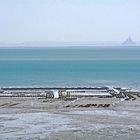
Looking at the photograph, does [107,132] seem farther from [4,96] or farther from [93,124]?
[4,96]

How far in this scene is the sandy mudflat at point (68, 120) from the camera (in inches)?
938

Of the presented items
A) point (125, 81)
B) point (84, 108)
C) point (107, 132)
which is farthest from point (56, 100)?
point (125, 81)

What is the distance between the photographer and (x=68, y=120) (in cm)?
2859

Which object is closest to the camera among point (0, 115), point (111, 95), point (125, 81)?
point (0, 115)

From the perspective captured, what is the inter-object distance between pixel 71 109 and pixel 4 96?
11.6 metres

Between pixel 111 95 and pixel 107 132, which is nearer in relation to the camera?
pixel 107 132

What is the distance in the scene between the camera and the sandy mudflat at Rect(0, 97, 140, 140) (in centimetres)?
2381

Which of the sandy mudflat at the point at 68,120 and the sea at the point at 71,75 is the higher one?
the sea at the point at 71,75

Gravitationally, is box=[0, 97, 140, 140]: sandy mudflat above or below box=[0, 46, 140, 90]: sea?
below

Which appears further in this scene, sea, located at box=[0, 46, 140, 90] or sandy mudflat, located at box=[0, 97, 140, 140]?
sea, located at box=[0, 46, 140, 90]

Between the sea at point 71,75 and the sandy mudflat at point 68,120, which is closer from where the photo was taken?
the sandy mudflat at point 68,120

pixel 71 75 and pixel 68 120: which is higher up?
pixel 71 75

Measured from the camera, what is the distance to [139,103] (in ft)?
123

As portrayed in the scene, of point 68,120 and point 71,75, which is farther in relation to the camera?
point 71,75
